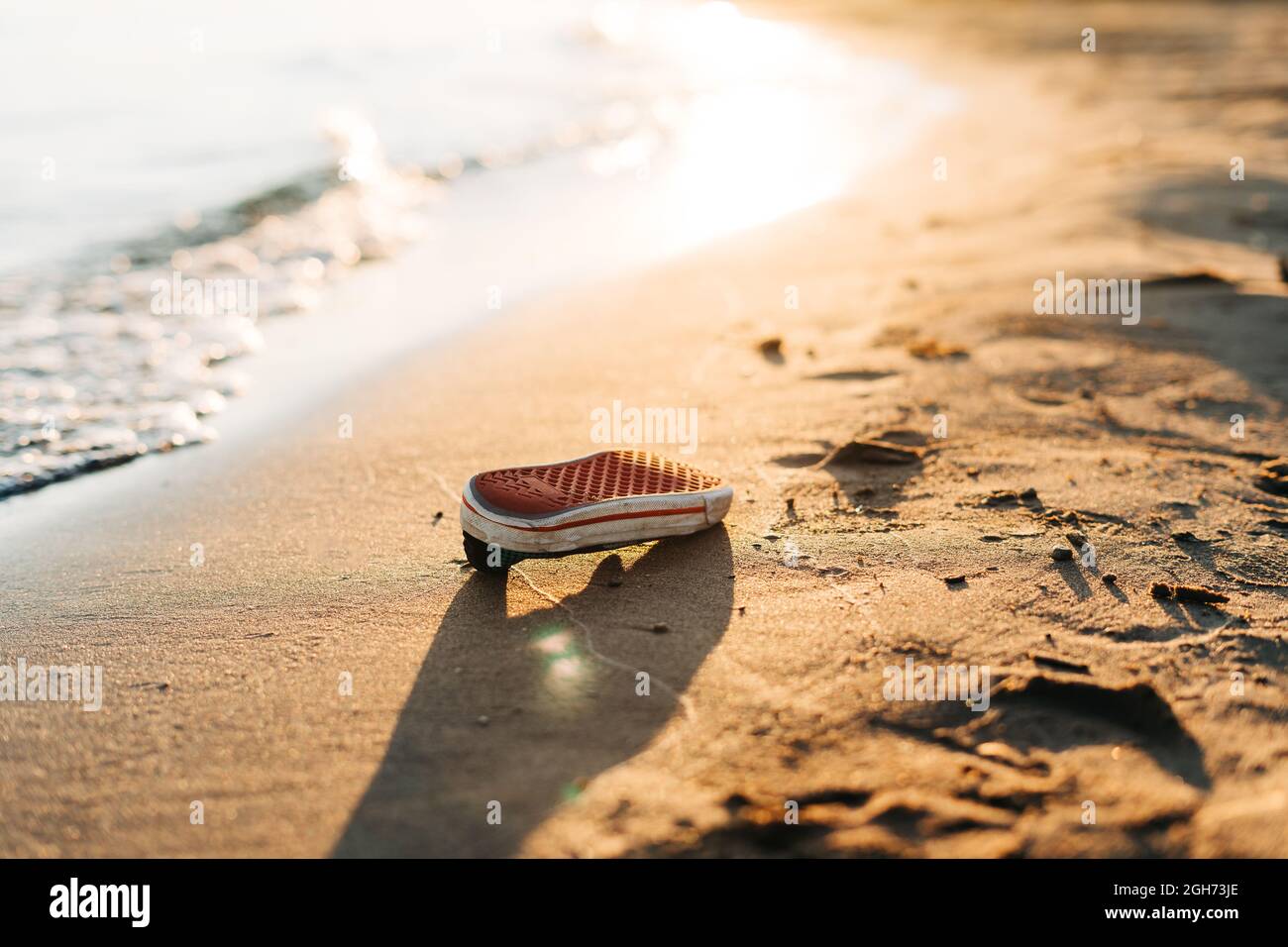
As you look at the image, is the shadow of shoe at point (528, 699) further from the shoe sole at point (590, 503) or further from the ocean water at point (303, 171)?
the ocean water at point (303, 171)

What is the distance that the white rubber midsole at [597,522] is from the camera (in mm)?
2980

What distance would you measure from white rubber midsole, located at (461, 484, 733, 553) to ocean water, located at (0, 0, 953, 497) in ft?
6.51

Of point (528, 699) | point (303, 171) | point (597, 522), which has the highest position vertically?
point (303, 171)

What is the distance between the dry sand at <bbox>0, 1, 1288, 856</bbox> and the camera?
7.35 ft

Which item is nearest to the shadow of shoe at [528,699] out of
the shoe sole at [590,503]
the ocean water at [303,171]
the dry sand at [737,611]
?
the dry sand at [737,611]

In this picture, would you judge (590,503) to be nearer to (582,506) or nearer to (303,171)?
(582,506)

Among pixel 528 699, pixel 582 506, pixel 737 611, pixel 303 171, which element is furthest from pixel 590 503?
pixel 303 171

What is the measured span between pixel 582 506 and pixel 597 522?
0.20 feet

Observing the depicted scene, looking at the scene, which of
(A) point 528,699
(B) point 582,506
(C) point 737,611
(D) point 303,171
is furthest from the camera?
(D) point 303,171

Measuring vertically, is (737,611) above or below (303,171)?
below

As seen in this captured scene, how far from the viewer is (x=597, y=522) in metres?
3.04

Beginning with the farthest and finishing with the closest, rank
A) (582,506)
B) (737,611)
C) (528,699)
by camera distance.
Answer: (582,506), (737,611), (528,699)
